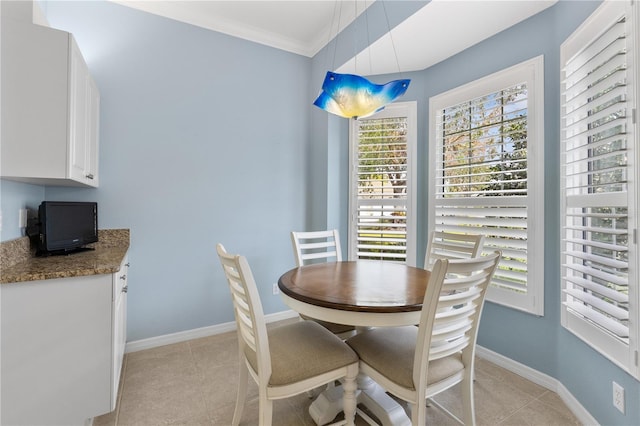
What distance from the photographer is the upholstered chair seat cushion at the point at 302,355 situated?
127 cm

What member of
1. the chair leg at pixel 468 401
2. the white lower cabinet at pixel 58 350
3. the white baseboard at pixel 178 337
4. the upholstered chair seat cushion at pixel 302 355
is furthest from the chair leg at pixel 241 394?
the white baseboard at pixel 178 337

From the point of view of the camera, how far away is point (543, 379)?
199cm

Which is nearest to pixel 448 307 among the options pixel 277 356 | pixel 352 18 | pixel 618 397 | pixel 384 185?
pixel 277 356

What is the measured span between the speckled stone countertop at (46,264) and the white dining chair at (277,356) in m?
0.70

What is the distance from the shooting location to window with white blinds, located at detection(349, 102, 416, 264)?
9.52 ft

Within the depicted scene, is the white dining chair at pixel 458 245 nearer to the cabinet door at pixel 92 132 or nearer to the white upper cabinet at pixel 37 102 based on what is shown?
the white upper cabinet at pixel 37 102

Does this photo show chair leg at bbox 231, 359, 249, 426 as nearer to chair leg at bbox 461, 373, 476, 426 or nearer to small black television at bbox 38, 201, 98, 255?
chair leg at bbox 461, 373, 476, 426

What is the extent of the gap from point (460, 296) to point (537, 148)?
59.8 inches

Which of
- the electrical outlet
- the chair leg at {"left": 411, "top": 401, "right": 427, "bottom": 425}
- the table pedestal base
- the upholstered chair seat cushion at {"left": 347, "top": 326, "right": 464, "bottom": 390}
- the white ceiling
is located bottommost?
the table pedestal base

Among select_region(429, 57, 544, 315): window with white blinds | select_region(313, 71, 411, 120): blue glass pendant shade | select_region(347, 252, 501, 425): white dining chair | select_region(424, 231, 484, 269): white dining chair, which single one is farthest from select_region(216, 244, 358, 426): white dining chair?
select_region(429, 57, 544, 315): window with white blinds

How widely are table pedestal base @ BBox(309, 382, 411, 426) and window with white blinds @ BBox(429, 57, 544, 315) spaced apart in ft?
4.13

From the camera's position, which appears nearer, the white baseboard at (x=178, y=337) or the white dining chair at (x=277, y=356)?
the white dining chair at (x=277, y=356)

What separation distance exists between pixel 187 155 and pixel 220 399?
1.97m

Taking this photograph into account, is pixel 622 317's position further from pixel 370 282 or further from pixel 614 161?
pixel 370 282
